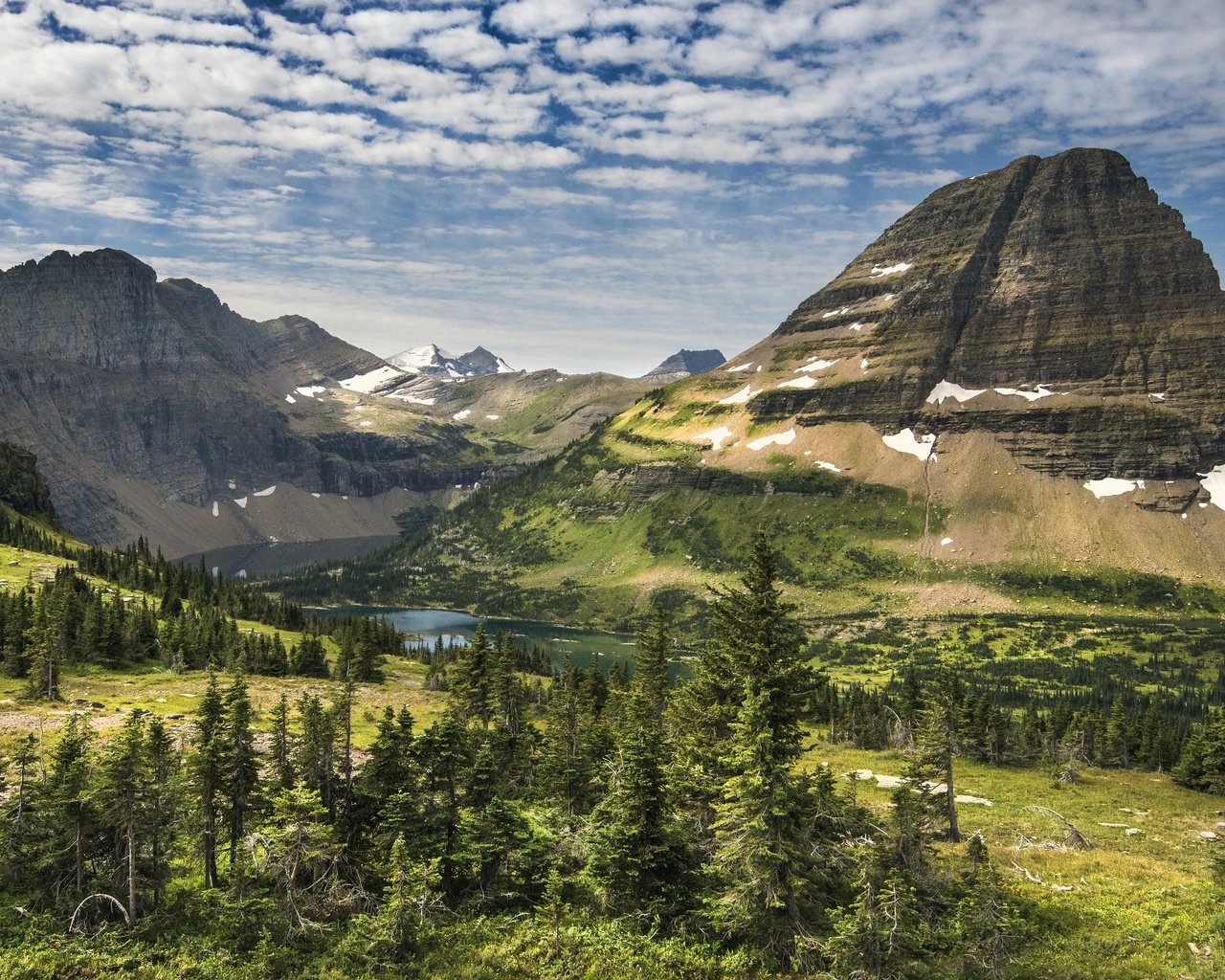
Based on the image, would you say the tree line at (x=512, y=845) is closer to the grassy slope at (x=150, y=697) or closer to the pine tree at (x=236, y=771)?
the pine tree at (x=236, y=771)

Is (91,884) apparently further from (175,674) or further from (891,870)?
(175,674)

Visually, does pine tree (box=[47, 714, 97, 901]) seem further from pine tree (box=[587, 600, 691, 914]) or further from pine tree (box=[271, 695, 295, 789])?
pine tree (box=[587, 600, 691, 914])

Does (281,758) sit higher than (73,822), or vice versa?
(73,822)

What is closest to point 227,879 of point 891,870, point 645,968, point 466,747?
point 466,747

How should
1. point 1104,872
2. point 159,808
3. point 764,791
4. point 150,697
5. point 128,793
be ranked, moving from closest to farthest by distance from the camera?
point 764,791
point 128,793
point 159,808
point 1104,872
point 150,697

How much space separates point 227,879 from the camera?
35031mm

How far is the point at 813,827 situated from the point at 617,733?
21.9m

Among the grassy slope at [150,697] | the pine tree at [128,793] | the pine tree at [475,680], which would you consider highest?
the pine tree at [128,793]

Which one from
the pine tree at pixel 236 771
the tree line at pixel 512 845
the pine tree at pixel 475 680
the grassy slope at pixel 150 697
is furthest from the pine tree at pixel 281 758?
the pine tree at pixel 475 680

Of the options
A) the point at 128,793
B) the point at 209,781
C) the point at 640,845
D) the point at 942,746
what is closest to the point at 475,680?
the point at 209,781

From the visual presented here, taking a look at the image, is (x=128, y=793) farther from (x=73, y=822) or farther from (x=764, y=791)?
(x=764, y=791)

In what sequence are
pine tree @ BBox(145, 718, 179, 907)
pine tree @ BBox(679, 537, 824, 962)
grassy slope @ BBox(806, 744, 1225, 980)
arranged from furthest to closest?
pine tree @ BBox(145, 718, 179, 907) → grassy slope @ BBox(806, 744, 1225, 980) → pine tree @ BBox(679, 537, 824, 962)

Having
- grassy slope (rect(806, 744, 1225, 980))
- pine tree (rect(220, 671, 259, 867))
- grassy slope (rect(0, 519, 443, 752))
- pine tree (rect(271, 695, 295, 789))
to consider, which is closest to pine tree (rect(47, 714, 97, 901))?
pine tree (rect(220, 671, 259, 867))

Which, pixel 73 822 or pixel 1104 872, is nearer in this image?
pixel 73 822
